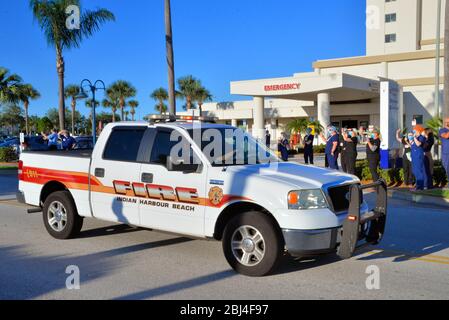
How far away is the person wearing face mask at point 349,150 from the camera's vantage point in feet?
47.0

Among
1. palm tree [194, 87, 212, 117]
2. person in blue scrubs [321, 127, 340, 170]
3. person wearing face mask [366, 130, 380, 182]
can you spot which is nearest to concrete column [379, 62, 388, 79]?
palm tree [194, 87, 212, 117]

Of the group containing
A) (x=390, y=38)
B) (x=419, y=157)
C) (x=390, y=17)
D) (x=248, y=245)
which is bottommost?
(x=248, y=245)

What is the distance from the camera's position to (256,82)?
3856cm

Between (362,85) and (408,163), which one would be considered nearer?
(408,163)

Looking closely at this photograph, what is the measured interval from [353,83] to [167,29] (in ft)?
74.4

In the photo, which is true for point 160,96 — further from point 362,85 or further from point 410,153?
point 410,153

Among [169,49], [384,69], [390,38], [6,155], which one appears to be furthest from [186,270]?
[390,38]

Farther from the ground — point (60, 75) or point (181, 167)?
point (60, 75)

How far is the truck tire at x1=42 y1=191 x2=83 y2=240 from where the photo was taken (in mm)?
7309

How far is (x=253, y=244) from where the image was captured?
5.46 meters

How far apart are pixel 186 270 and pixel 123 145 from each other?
2101mm

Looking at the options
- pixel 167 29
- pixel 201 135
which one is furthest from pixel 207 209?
pixel 167 29

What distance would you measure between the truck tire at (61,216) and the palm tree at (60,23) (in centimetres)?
1780
